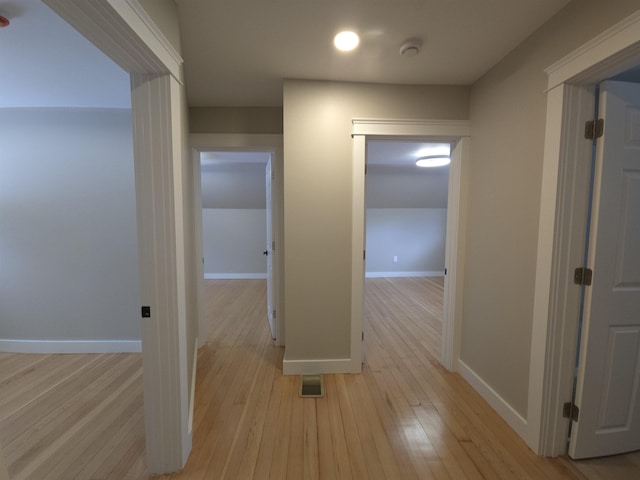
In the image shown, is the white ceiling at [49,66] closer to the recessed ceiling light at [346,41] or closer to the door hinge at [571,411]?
the recessed ceiling light at [346,41]

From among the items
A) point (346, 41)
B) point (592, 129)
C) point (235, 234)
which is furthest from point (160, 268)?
point (235, 234)

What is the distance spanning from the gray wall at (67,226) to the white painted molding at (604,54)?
3332 mm

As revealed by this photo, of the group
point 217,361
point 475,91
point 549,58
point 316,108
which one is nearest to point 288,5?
point 316,108

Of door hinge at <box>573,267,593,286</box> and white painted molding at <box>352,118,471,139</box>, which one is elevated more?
white painted molding at <box>352,118,471,139</box>

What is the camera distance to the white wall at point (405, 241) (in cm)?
656

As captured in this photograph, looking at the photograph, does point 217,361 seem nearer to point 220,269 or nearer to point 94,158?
point 94,158

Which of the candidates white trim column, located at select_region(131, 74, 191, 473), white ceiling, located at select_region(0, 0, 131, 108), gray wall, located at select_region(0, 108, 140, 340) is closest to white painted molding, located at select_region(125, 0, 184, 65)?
white trim column, located at select_region(131, 74, 191, 473)

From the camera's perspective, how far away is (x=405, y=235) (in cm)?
661

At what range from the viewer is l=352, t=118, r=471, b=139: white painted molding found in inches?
89.8

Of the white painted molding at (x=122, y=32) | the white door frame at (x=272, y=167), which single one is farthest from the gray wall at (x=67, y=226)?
the white painted molding at (x=122, y=32)

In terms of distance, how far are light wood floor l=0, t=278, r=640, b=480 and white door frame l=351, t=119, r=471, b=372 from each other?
13.6 inches

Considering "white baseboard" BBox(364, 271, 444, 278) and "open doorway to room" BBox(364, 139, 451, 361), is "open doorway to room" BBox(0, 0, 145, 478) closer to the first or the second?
"open doorway to room" BBox(364, 139, 451, 361)

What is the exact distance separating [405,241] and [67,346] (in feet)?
19.8

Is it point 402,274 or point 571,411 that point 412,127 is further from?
point 402,274
